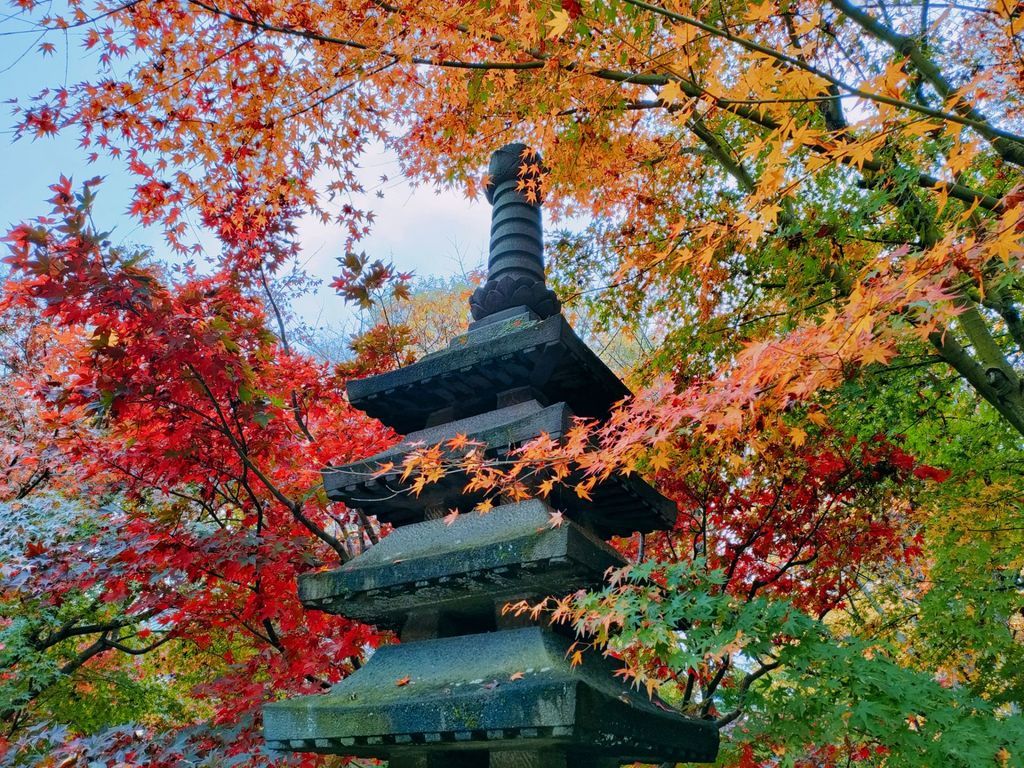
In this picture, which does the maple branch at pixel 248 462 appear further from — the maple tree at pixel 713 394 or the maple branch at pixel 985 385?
the maple branch at pixel 985 385

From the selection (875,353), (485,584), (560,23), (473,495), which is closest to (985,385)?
(875,353)

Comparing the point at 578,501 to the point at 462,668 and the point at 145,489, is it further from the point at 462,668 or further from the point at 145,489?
the point at 145,489

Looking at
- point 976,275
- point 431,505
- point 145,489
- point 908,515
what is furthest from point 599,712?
point 908,515

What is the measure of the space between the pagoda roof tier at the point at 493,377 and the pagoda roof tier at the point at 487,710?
5.64 ft

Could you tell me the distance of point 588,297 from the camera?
819 centimetres

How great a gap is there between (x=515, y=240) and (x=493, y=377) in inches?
62.2

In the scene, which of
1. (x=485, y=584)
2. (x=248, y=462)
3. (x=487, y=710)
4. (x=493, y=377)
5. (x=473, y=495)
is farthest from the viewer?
(x=248, y=462)

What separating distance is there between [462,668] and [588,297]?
5.51 metres

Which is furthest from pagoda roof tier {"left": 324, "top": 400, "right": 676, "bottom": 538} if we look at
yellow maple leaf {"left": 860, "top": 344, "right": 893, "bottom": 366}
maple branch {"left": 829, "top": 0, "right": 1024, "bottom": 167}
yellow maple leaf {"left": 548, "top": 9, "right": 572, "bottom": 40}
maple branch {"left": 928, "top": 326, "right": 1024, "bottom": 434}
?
maple branch {"left": 829, "top": 0, "right": 1024, "bottom": 167}

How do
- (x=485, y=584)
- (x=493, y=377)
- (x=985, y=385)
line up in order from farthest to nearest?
(x=985, y=385) < (x=493, y=377) < (x=485, y=584)

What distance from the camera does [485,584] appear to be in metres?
3.76

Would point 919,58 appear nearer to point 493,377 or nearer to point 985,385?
point 985,385

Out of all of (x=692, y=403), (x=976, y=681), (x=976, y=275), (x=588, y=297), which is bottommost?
(x=976, y=681)

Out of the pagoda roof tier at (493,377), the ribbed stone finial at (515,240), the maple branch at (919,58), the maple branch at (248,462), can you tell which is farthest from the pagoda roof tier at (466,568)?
the maple branch at (919,58)
